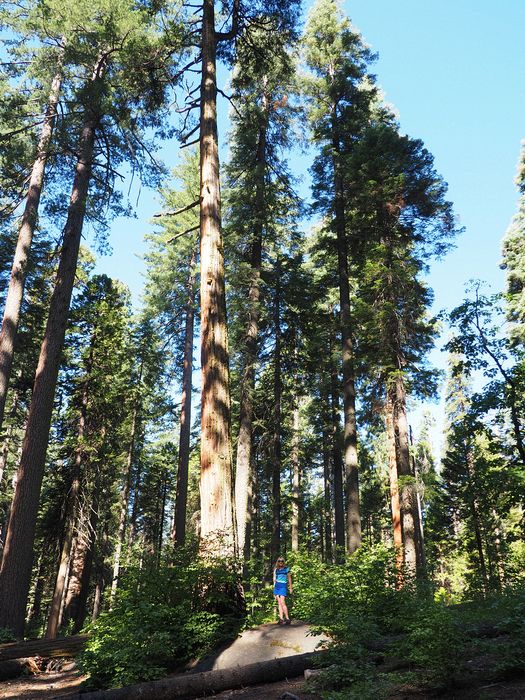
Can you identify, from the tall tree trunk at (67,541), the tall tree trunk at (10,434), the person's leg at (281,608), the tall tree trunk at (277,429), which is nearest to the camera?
the person's leg at (281,608)

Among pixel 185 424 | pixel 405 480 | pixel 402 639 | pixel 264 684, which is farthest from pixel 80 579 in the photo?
pixel 402 639

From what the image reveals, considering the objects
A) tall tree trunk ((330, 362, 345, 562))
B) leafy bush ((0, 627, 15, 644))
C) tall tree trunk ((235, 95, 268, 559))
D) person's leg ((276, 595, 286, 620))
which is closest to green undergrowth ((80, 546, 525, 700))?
person's leg ((276, 595, 286, 620))

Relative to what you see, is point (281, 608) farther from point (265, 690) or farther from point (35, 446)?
point (35, 446)

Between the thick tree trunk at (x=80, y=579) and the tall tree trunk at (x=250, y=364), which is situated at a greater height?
the tall tree trunk at (x=250, y=364)

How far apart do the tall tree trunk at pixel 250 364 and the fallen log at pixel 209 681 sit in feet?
25.4

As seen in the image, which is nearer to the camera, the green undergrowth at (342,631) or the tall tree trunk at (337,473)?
the green undergrowth at (342,631)

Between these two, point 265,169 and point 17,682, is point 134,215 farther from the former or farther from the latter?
point 17,682

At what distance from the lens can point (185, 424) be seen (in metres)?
21.8

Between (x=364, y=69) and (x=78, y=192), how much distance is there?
1394 centimetres

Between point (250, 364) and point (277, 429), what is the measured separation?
155 inches

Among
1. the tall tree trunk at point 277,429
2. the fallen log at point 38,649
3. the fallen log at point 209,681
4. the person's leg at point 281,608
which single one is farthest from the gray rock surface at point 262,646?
the tall tree trunk at point 277,429

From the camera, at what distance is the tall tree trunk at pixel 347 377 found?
1453 centimetres

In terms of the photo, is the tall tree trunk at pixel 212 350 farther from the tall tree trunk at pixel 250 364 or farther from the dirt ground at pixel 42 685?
the tall tree trunk at pixel 250 364

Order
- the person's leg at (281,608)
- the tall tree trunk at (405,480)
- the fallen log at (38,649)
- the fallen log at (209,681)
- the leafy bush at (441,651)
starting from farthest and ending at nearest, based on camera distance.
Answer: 1. the tall tree trunk at (405,480)
2. the person's leg at (281,608)
3. the fallen log at (38,649)
4. the fallen log at (209,681)
5. the leafy bush at (441,651)
